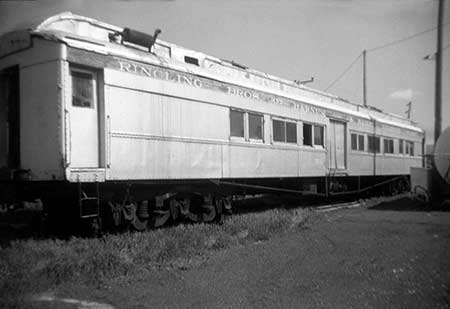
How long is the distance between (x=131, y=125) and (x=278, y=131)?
173 inches

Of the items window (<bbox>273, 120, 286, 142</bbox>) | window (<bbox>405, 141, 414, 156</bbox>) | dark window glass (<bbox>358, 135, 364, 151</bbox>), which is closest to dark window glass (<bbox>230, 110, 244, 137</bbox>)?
window (<bbox>273, 120, 286, 142</bbox>)

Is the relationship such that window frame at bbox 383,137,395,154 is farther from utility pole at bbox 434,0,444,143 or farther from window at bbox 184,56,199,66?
utility pole at bbox 434,0,444,143

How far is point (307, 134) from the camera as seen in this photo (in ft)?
37.8

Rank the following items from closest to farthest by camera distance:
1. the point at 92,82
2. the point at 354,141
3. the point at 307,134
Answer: the point at 92,82, the point at 307,134, the point at 354,141

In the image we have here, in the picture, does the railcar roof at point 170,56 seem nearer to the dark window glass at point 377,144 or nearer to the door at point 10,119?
the door at point 10,119

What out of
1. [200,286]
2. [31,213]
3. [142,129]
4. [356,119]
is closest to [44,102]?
[142,129]

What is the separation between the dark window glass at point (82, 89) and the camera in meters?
6.25

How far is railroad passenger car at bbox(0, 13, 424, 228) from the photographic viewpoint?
6117mm

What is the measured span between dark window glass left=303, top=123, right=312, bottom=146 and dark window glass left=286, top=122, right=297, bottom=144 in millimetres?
559

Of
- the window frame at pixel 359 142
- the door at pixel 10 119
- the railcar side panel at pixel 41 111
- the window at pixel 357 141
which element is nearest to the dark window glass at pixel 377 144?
the window frame at pixel 359 142

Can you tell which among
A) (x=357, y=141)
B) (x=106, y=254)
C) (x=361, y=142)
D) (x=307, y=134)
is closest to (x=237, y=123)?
(x=307, y=134)

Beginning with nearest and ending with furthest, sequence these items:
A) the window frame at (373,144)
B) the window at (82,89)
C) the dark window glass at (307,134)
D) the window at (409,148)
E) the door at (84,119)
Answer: the door at (84,119) → the window at (82,89) → the dark window glass at (307,134) → the window frame at (373,144) → the window at (409,148)

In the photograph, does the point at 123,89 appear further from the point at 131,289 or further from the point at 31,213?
the point at 31,213

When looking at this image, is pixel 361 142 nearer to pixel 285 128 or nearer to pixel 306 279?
pixel 285 128
